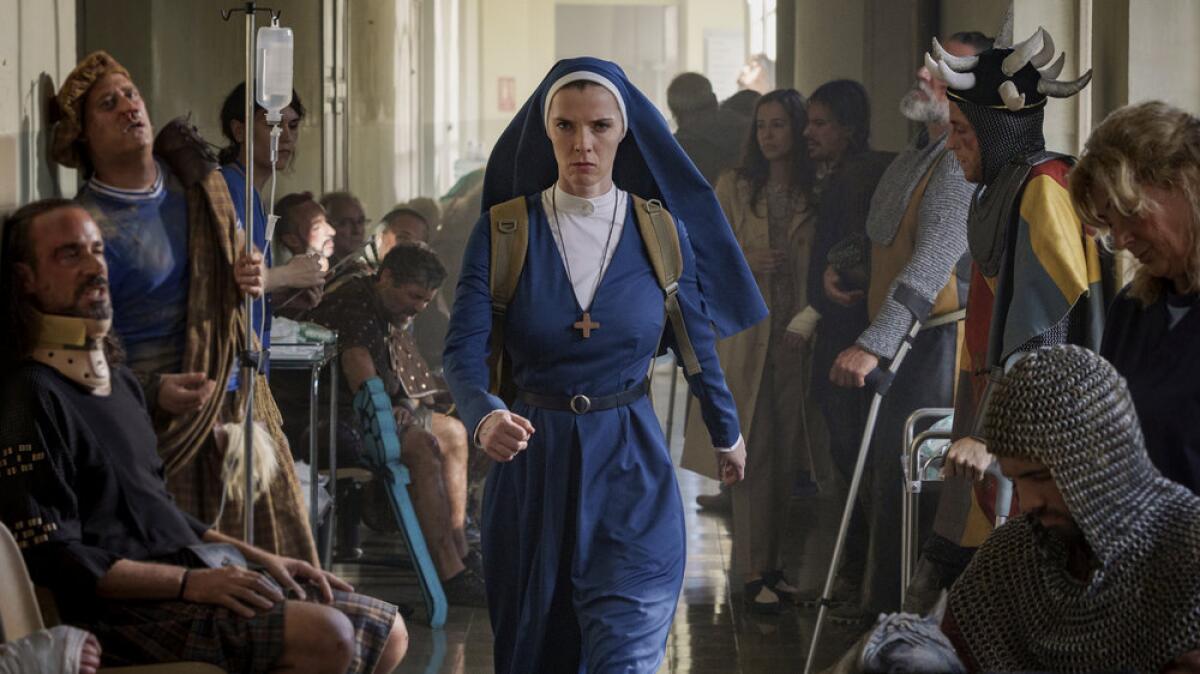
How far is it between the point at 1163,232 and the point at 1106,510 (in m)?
0.75

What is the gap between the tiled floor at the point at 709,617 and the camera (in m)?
6.11

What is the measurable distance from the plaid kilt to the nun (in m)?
0.78

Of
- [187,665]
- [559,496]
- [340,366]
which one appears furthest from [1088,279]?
[340,366]

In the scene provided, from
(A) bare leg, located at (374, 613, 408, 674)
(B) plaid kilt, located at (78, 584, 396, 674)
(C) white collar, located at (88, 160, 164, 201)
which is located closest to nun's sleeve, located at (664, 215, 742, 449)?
(A) bare leg, located at (374, 613, 408, 674)

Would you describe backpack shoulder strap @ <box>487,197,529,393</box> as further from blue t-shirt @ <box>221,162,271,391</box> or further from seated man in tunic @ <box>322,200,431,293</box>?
seated man in tunic @ <box>322,200,431,293</box>

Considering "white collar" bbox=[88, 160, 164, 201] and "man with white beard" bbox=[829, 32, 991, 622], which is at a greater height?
"white collar" bbox=[88, 160, 164, 201]

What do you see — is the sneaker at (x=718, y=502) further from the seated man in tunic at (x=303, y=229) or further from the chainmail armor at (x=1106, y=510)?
the chainmail armor at (x=1106, y=510)

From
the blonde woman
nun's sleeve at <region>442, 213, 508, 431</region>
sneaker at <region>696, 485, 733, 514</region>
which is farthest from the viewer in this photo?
sneaker at <region>696, 485, 733, 514</region>

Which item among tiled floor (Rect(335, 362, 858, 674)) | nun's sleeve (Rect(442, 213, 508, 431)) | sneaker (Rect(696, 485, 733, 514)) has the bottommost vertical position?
tiled floor (Rect(335, 362, 858, 674))

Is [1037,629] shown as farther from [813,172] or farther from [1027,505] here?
[813,172]

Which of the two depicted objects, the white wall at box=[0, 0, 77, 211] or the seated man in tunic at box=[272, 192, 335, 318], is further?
the seated man in tunic at box=[272, 192, 335, 318]

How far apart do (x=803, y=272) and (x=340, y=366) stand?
5.55 feet

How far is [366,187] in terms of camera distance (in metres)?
6.61

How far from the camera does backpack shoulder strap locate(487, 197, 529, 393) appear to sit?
444 cm
